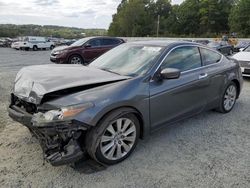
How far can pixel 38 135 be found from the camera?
3453mm

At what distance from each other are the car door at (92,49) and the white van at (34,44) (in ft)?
71.0

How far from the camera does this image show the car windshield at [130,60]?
412 centimetres

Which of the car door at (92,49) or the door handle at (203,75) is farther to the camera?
the car door at (92,49)

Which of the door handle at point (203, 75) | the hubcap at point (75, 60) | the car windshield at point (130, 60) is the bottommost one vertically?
the hubcap at point (75, 60)

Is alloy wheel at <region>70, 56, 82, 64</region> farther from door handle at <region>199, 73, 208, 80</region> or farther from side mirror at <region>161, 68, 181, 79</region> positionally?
side mirror at <region>161, 68, 181, 79</region>

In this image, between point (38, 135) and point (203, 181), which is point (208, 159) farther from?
point (38, 135)

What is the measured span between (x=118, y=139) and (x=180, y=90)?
4.25 feet

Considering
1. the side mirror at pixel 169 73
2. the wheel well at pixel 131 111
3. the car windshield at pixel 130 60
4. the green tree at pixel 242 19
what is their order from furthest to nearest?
the green tree at pixel 242 19
the car windshield at pixel 130 60
the side mirror at pixel 169 73
the wheel well at pixel 131 111

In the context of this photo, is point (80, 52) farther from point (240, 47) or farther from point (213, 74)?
point (240, 47)

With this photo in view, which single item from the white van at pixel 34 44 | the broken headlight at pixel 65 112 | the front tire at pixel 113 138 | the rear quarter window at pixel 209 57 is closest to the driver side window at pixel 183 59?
the rear quarter window at pixel 209 57

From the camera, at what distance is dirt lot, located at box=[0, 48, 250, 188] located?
3256mm

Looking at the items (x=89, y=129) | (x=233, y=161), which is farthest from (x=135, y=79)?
(x=233, y=161)

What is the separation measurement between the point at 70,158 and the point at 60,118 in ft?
1.50

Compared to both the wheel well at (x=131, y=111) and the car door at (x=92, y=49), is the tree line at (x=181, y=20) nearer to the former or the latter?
the car door at (x=92, y=49)
